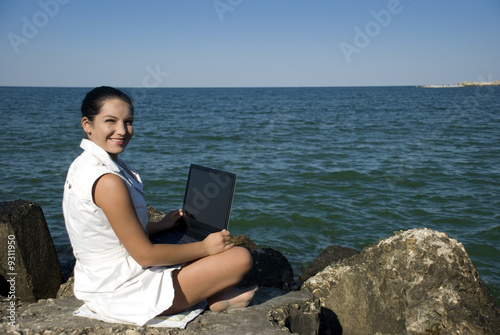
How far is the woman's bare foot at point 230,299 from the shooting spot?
10.6 ft

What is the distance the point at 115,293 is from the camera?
2.83 m

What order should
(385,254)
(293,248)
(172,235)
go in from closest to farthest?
(172,235) → (385,254) → (293,248)

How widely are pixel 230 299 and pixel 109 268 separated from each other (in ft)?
3.19

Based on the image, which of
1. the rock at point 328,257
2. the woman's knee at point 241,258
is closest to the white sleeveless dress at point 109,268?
the woman's knee at point 241,258

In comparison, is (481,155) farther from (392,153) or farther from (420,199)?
(420,199)

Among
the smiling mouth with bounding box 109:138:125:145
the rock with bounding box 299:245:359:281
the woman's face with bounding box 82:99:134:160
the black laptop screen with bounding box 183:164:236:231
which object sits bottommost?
the rock with bounding box 299:245:359:281

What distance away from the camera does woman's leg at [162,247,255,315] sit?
298 cm

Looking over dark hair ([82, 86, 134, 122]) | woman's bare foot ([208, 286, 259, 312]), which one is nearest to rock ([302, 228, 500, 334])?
woman's bare foot ([208, 286, 259, 312])

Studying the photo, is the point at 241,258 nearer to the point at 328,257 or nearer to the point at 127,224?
the point at 127,224

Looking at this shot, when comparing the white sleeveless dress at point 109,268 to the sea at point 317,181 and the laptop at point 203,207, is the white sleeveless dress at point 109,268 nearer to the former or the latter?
the laptop at point 203,207

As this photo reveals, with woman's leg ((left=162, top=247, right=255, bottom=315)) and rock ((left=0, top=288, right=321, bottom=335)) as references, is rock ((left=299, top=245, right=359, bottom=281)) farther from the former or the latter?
woman's leg ((left=162, top=247, right=255, bottom=315))

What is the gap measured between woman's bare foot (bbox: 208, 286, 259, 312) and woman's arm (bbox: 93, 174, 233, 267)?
566 mm

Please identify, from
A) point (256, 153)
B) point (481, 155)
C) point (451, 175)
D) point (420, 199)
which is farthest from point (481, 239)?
point (256, 153)

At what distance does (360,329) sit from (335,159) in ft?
35.7
